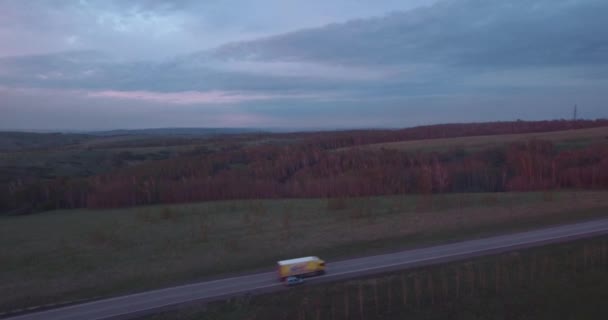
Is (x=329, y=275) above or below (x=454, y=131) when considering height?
below

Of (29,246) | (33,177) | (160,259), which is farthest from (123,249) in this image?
(33,177)

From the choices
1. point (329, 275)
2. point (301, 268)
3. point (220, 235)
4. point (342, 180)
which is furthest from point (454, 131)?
point (301, 268)

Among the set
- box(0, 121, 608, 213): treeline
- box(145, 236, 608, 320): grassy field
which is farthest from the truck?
box(0, 121, 608, 213): treeline

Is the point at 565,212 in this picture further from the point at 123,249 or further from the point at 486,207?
the point at 123,249

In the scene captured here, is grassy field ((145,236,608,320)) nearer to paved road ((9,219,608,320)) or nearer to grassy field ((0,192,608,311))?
paved road ((9,219,608,320))

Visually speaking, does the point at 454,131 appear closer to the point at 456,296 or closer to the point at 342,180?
the point at 342,180
